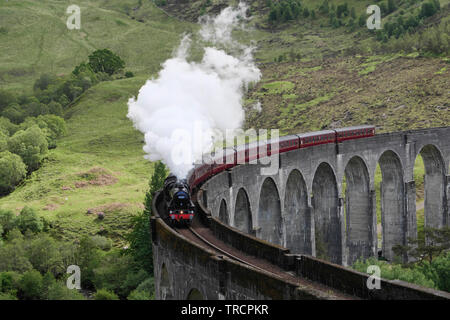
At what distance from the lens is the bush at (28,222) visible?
60.3 metres

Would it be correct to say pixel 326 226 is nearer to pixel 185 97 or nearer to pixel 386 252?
pixel 386 252

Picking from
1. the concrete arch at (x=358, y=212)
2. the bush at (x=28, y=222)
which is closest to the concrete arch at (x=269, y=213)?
the concrete arch at (x=358, y=212)

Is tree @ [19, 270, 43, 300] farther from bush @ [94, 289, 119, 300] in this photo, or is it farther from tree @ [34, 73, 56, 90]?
tree @ [34, 73, 56, 90]

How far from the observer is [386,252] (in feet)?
177

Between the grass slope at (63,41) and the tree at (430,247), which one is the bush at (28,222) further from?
the grass slope at (63,41)

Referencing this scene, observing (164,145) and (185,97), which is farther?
(185,97)

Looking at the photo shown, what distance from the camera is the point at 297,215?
4634 centimetres

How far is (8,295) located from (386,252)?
1365 inches

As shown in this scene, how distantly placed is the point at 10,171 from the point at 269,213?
47017mm

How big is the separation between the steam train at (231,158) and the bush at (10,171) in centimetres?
4698

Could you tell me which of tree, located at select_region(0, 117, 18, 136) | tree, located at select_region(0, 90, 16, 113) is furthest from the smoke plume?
tree, located at select_region(0, 90, 16, 113)

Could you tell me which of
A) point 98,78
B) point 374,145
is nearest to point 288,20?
point 98,78

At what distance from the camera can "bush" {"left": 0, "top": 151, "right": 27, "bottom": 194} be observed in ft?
249

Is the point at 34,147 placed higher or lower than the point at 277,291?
higher
